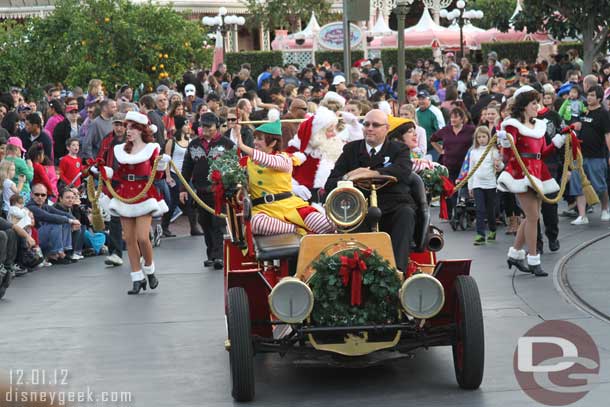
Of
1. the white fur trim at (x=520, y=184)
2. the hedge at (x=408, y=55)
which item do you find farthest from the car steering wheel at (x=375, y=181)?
the hedge at (x=408, y=55)

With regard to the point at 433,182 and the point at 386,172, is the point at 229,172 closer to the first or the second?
the point at 386,172

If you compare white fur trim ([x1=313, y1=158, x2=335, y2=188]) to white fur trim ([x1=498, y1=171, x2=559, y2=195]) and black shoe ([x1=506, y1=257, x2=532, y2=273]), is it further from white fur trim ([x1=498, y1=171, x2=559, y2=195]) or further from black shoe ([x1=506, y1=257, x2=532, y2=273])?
black shoe ([x1=506, y1=257, x2=532, y2=273])

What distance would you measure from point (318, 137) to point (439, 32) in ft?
98.3

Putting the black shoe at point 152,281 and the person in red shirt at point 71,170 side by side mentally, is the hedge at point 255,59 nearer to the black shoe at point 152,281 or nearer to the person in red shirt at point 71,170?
the person in red shirt at point 71,170

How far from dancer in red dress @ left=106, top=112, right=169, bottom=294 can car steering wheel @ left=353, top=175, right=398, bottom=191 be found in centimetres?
414

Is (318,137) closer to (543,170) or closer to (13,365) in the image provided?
(543,170)

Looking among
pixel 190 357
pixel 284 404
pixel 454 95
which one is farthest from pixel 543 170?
pixel 454 95

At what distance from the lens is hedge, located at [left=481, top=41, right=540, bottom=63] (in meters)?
46.3

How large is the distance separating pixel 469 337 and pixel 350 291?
853 millimetres

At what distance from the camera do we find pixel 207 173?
51.9ft

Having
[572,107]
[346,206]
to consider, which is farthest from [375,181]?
[572,107]

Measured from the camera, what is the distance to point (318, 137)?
14398mm

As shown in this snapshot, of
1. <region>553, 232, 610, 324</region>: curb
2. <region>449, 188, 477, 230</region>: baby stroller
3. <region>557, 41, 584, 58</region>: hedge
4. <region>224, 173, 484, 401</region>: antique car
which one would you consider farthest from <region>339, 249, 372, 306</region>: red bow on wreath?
<region>557, 41, 584, 58</region>: hedge

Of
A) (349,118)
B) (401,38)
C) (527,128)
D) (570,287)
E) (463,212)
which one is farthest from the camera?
(401,38)
